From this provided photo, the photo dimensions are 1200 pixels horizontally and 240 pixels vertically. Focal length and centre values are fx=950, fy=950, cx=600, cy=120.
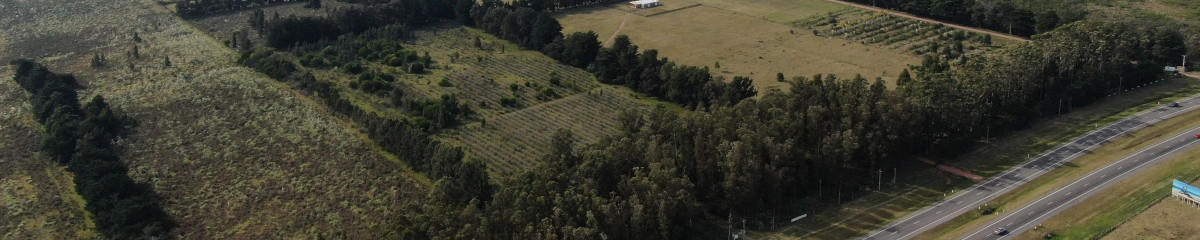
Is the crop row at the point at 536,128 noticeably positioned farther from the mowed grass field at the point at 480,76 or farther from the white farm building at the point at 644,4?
the white farm building at the point at 644,4

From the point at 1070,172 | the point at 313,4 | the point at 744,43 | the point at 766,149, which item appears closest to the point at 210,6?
the point at 313,4

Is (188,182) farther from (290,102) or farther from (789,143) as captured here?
(789,143)

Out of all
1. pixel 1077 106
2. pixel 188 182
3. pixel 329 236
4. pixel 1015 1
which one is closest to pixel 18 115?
pixel 188 182

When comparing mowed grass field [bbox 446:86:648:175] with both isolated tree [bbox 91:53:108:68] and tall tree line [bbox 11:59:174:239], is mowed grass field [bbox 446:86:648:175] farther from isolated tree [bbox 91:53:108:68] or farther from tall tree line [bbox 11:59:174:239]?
isolated tree [bbox 91:53:108:68]

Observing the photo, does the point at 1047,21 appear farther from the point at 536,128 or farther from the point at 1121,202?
the point at 536,128

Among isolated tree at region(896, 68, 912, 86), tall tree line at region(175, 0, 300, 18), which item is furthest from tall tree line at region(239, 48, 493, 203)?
isolated tree at region(896, 68, 912, 86)

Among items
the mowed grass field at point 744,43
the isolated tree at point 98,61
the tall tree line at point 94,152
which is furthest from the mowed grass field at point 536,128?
the isolated tree at point 98,61

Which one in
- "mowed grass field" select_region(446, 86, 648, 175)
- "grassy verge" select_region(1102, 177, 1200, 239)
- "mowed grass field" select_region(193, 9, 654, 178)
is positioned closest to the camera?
"grassy verge" select_region(1102, 177, 1200, 239)
